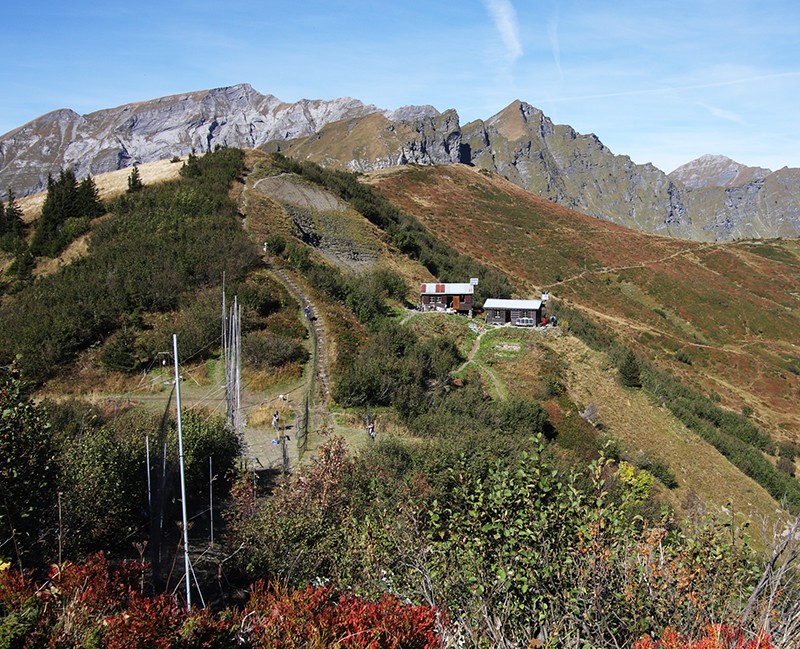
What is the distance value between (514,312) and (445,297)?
195 inches

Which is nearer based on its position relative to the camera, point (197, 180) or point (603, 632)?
point (603, 632)

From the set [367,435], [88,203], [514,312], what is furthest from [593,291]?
[88,203]

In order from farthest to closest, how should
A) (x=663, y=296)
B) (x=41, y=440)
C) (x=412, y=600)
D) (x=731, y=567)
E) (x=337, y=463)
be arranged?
(x=663, y=296)
(x=337, y=463)
(x=41, y=440)
(x=412, y=600)
(x=731, y=567)

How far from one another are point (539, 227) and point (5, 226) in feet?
221

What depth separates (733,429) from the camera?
37.0m

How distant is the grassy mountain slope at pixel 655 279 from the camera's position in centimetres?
5262

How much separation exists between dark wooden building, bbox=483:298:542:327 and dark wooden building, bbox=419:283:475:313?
189 cm

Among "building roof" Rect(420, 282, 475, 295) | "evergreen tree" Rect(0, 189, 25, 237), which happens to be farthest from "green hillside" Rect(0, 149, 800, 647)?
"evergreen tree" Rect(0, 189, 25, 237)

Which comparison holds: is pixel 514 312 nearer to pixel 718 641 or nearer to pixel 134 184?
pixel 134 184

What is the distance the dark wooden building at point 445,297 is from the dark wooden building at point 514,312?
1.89 metres

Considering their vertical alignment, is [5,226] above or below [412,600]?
above

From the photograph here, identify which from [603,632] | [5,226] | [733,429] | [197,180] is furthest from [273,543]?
[5,226]

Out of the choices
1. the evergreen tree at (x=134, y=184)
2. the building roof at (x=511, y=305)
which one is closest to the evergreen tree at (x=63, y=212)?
the evergreen tree at (x=134, y=184)

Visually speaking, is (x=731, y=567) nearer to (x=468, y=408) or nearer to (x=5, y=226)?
(x=468, y=408)
